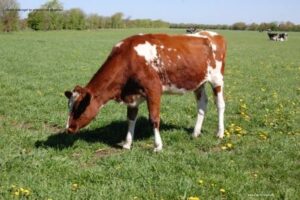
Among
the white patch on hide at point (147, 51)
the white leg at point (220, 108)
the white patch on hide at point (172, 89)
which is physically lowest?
the white leg at point (220, 108)

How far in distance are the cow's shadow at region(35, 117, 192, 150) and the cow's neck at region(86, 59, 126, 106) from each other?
48.4 inches

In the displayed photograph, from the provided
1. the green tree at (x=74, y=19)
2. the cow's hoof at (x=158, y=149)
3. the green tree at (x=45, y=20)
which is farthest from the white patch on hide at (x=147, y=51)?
the green tree at (x=74, y=19)

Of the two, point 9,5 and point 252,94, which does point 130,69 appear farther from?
point 9,5

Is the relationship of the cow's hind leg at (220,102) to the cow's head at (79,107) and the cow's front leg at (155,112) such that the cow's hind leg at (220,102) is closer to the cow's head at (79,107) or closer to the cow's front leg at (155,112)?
the cow's front leg at (155,112)

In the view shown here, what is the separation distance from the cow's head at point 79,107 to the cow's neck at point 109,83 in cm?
20

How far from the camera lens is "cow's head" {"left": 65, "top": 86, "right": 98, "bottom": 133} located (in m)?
8.47

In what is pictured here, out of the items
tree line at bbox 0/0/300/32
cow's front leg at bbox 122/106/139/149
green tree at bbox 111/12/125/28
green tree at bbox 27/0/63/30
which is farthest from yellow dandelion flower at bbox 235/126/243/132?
green tree at bbox 111/12/125/28

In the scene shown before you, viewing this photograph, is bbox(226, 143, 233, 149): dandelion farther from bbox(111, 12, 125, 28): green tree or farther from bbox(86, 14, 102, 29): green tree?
bbox(111, 12, 125, 28): green tree

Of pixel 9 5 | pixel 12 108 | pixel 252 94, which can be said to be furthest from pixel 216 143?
pixel 9 5

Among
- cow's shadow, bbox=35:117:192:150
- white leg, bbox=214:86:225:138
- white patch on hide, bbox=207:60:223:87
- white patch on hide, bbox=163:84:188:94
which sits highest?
white patch on hide, bbox=207:60:223:87

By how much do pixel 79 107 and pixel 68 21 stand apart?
110840mm

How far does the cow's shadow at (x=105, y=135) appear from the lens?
367 inches

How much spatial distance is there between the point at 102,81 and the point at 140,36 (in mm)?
1310

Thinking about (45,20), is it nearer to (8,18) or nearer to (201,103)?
(8,18)
